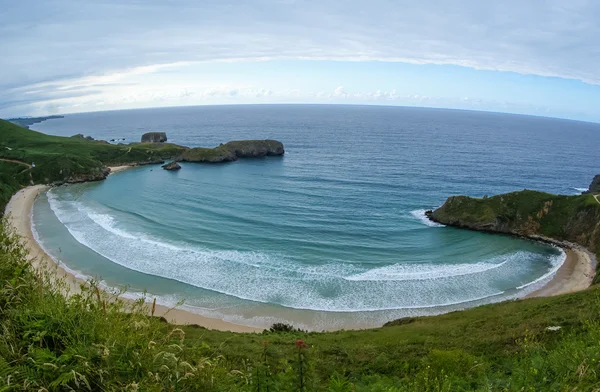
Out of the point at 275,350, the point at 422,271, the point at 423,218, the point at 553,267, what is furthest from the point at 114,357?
the point at 423,218

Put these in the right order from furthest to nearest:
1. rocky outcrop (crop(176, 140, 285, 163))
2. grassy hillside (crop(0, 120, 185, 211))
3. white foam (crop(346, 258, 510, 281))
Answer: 1. rocky outcrop (crop(176, 140, 285, 163))
2. grassy hillside (crop(0, 120, 185, 211))
3. white foam (crop(346, 258, 510, 281))

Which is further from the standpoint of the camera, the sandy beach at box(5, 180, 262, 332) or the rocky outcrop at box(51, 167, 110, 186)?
the rocky outcrop at box(51, 167, 110, 186)

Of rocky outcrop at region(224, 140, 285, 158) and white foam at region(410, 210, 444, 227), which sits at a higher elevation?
rocky outcrop at region(224, 140, 285, 158)

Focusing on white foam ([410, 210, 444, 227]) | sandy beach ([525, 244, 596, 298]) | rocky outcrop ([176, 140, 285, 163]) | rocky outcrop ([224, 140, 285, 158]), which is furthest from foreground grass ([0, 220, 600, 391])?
rocky outcrop ([224, 140, 285, 158])

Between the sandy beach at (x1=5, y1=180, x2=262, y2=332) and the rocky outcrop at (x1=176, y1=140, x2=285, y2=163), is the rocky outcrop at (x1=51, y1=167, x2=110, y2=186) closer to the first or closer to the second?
the sandy beach at (x1=5, y1=180, x2=262, y2=332)

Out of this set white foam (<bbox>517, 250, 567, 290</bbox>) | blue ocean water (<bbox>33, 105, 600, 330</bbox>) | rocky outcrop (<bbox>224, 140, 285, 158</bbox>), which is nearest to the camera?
blue ocean water (<bbox>33, 105, 600, 330</bbox>)

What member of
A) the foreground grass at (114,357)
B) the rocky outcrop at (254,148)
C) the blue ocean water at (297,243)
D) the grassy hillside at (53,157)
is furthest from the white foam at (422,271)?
the rocky outcrop at (254,148)
